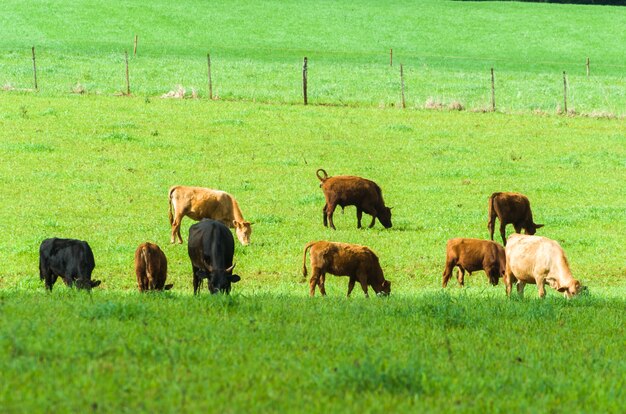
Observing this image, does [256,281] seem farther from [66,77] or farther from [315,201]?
[66,77]

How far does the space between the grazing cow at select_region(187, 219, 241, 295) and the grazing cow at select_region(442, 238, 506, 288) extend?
500cm

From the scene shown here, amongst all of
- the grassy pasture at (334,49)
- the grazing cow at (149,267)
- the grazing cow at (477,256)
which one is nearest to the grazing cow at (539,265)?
the grazing cow at (477,256)

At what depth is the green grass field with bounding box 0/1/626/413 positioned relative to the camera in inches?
278

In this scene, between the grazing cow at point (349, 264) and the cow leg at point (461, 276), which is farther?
the cow leg at point (461, 276)

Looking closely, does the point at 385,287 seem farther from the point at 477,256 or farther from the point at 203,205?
the point at 203,205

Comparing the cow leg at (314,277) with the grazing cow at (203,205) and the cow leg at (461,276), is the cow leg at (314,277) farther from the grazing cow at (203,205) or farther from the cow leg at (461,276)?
the grazing cow at (203,205)

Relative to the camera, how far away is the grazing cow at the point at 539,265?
14474 millimetres

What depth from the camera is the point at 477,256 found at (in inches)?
688

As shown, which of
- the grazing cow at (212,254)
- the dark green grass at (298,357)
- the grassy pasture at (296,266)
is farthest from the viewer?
the grazing cow at (212,254)

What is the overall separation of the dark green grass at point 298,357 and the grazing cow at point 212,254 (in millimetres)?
2178

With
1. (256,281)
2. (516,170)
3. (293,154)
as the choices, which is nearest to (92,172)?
(293,154)

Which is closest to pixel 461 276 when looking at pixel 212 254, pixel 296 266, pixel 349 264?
pixel 296 266

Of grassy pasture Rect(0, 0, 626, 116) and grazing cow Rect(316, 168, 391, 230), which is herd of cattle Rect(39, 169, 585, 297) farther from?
grassy pasture Rect(0, 0, 626, 116)

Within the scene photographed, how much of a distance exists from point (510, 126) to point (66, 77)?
23.7 m
